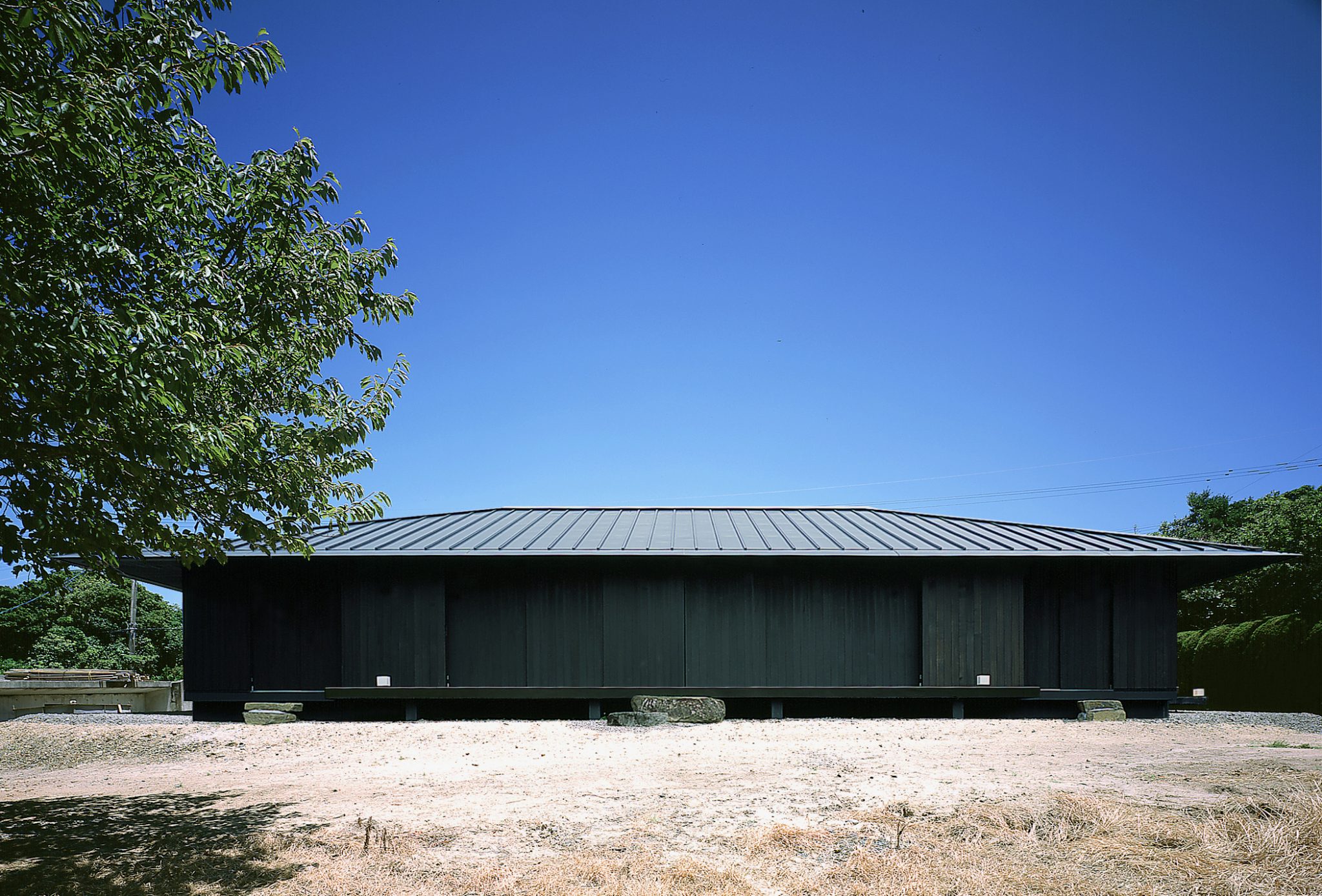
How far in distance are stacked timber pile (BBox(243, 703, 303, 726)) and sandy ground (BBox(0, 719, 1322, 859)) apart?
1.61 ft

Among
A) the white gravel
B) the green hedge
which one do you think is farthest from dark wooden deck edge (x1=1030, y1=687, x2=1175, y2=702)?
the white gravel

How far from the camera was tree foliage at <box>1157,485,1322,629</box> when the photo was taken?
23.6m

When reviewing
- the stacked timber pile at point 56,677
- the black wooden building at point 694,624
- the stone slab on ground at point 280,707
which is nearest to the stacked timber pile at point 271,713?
the stone slab on ground at point 280,707

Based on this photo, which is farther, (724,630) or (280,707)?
(280,707)

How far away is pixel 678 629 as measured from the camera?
50.9ft

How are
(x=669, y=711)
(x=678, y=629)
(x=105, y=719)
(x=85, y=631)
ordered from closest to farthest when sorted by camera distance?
1. (x=669, y=711)
2. (x=678, y=629)
3. (x=105, y=719)
4. (x=85, y=631)

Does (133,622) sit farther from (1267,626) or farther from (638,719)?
(1267,626)

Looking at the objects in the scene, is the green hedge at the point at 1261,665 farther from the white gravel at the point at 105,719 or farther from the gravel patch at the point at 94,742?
the white gravel at the point at 105,719

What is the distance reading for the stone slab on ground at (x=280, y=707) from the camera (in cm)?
1580

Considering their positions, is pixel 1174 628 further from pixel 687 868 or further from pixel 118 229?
pixel 118 229

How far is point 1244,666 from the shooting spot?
2228 cm

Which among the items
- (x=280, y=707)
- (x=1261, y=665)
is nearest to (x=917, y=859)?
(x=280, y=707)

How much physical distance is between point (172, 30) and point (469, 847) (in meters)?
6.89

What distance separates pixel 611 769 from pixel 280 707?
830 cm
